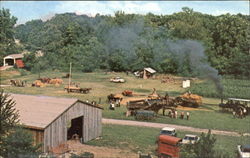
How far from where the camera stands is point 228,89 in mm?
59719

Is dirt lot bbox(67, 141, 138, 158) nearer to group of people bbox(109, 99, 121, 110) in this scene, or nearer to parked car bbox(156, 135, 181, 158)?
parked car bbox(156, 135, 181, 158)

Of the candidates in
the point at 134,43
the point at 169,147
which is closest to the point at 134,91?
the point at 134,43

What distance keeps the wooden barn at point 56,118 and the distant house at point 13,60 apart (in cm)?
5813

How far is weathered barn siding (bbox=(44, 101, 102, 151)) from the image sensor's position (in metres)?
24.9

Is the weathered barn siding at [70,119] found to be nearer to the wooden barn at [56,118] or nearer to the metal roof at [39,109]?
the wooden barn at [56,118]

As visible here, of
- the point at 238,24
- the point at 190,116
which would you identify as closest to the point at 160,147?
the point at 190,116

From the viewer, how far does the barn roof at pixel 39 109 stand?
978 inches

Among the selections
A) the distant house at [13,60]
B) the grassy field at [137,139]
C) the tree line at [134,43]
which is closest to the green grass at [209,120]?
the grassy field at [137,139]

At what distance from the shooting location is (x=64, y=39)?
9294cm

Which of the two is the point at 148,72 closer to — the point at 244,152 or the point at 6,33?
the point at 6,33

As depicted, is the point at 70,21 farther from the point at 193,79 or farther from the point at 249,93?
the point at 249,93

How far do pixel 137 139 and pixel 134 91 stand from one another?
97.4 ft

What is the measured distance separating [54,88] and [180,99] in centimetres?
2163

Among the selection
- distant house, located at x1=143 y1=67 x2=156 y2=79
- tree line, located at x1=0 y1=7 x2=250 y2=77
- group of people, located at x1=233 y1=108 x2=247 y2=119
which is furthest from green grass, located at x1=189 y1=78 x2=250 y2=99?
group of people, located at x1=233 y1=108 x2=247 y2=119
